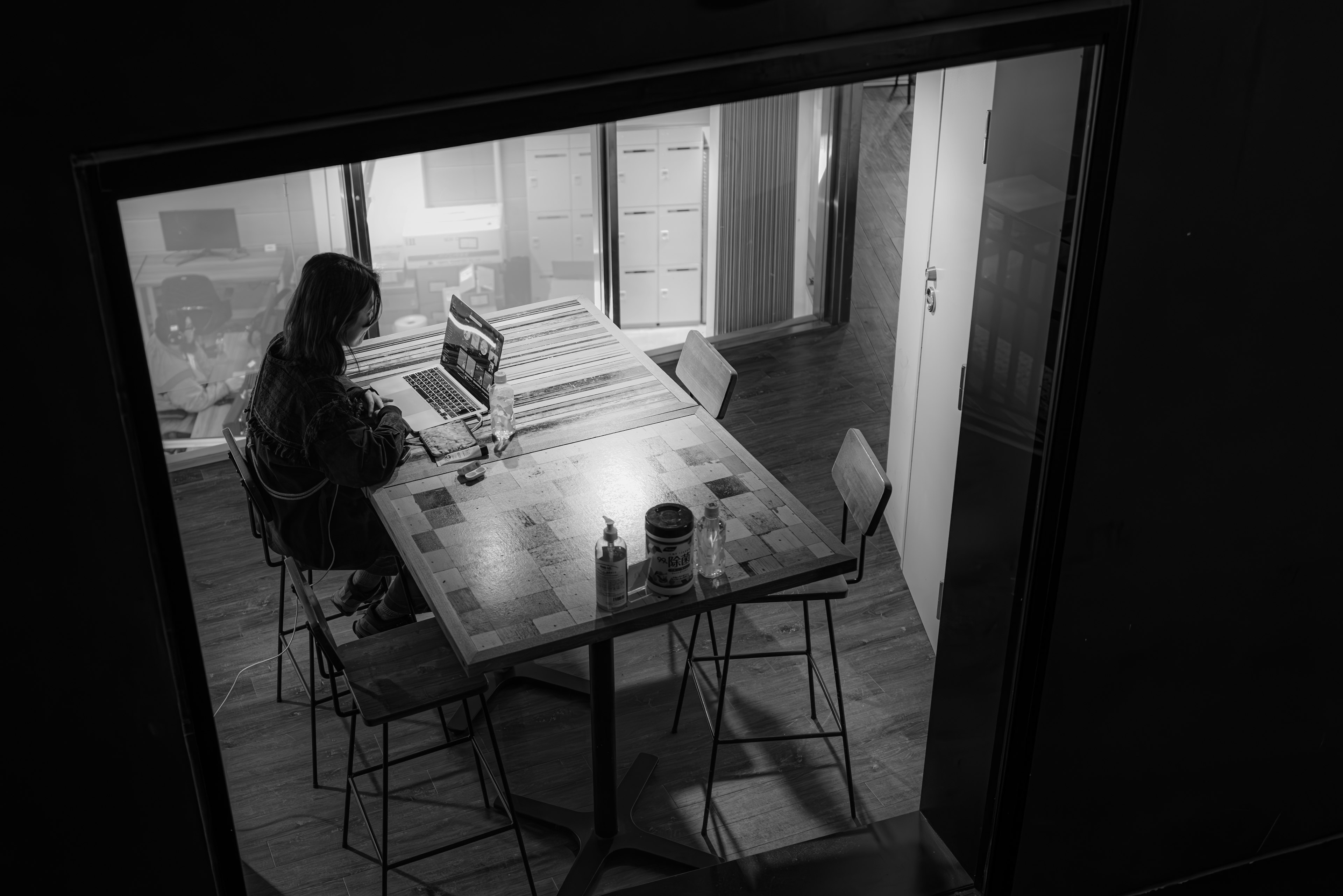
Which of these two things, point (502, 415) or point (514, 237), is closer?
point (502, 415)

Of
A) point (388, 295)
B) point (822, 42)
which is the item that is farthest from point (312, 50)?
point (388, 295)

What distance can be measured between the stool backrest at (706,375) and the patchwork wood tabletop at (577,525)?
0.21 m

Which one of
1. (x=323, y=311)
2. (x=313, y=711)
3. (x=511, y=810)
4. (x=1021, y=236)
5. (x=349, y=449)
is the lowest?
(x=511, y=810)

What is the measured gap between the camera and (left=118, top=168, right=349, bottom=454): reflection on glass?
504 centimetres

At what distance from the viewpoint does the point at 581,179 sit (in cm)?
592

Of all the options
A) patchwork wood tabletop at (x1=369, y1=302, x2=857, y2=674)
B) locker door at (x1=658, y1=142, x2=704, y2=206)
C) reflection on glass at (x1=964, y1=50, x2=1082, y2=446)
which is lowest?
patchwork wood tabletop at (x1=369, y1=302, x2=857, y2=674)

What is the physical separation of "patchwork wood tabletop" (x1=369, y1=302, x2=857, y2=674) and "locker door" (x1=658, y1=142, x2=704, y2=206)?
7.33 ft

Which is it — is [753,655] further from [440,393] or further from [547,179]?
[547,179]

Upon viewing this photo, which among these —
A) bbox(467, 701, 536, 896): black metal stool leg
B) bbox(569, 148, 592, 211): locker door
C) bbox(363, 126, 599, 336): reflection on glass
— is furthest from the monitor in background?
bbox(467, 701, 536, 896): black metal stool leg

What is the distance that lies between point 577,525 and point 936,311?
5.04ft

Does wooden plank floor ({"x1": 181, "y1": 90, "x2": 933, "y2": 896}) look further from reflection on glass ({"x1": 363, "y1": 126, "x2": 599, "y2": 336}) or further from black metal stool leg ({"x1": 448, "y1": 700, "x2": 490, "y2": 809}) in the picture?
reflection on glass ({"x1": 363, "y1": 126, "x2": 599, "y2": 336})

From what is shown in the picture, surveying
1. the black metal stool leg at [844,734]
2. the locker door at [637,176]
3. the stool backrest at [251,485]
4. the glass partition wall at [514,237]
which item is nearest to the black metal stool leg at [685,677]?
the black metal stool leg at [844,734]

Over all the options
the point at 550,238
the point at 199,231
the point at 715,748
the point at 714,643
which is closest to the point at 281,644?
the point at 714,643

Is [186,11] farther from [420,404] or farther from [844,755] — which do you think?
[844,755]
